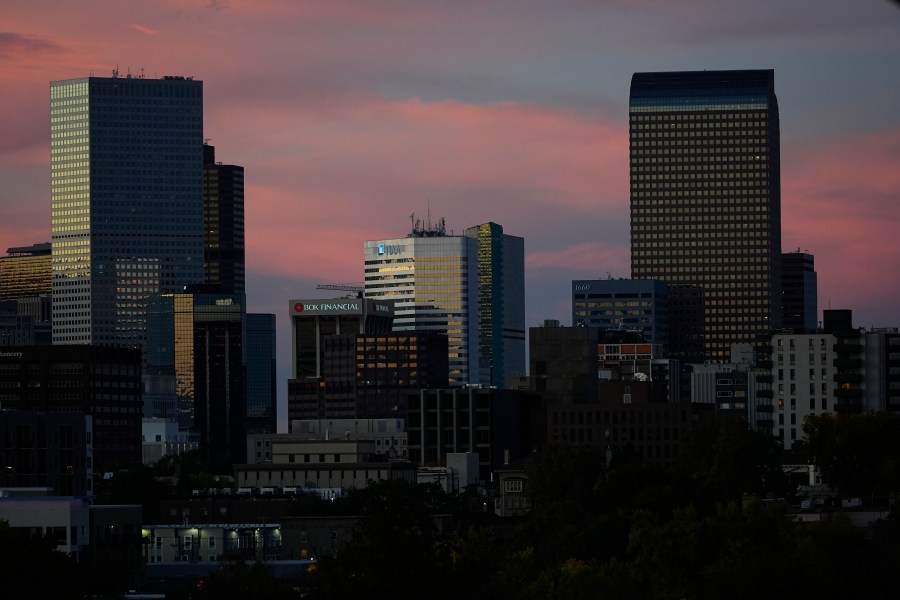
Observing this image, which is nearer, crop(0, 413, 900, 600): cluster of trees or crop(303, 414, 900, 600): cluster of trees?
crop(303, 414, 900, 600): cluster of trees

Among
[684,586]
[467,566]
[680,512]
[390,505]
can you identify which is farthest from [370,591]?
[680,512]

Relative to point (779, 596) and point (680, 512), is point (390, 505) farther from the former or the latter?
point (680, 512)

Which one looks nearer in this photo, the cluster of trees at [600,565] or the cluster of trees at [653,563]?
the cluster of trees at [653,563]

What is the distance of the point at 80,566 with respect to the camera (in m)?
198

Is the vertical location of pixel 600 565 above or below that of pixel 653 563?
below

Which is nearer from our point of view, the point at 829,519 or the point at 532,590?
the point at 532,590

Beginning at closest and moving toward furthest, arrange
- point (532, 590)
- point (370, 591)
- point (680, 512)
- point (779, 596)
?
point (370, 591) → point (779, 596) → point (532, 590) → point (680, 512)

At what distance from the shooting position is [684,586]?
177 metres

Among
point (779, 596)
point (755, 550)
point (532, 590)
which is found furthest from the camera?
point (532, 590)

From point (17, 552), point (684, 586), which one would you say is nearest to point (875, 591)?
point (684, 586)

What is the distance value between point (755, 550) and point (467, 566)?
2241 centimetres

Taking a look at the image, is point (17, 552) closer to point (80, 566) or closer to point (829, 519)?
point (80, 566)

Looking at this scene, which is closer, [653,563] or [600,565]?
[653,563]

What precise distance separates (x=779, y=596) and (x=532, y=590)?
29.9m
